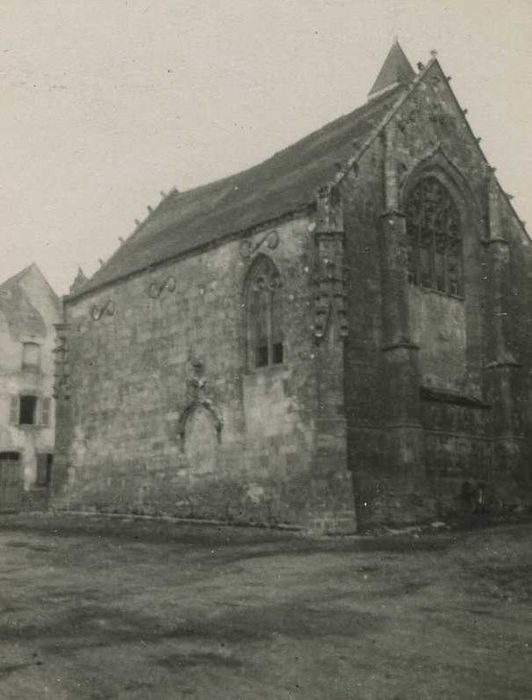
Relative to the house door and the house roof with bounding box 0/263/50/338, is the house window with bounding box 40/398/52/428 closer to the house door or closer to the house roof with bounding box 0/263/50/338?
the house door

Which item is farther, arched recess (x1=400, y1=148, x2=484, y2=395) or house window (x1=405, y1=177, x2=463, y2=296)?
house window (x1=405, y1=177, x2=463, y2=296)

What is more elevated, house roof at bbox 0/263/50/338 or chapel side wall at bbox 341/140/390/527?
house roof at bbox 0/263/50/338

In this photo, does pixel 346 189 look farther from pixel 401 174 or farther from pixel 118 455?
pixel 118 455

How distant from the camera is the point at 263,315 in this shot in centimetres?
1931

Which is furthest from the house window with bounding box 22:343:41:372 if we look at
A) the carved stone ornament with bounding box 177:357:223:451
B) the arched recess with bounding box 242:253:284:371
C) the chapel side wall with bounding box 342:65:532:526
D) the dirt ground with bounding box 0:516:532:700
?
the dirt ground with bounding box 0:516:532:700

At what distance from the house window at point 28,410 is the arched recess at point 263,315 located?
→ 1853 cm

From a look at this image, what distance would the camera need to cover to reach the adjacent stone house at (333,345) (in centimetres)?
1747

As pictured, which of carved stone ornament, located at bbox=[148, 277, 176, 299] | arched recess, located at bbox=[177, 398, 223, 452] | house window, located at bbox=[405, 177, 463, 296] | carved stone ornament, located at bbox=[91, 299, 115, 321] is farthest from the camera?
carved stone ornament, located at bbox=[91, 299, 115, 321]

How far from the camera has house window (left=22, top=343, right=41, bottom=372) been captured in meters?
35.5

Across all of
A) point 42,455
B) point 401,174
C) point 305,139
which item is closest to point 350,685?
point 401,174

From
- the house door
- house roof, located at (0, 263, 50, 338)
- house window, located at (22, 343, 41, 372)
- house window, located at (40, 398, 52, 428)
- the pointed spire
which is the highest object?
the pointed spire

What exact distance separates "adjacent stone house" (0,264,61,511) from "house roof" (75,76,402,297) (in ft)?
30.3

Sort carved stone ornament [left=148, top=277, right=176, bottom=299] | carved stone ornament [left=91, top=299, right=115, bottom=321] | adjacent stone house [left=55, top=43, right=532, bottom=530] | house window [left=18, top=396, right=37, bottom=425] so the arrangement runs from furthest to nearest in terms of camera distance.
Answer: house window [left=18, top=396, right=37, bottom=425] < carved stone ornament [left=91, top=299, right=115, bottom=321] < carved stone ornament [left=148, top=277, right=176, bottom=299] < adjacent stone house [left=55, top=43, right=532, bottom=530]

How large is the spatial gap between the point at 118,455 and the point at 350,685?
18.0m
